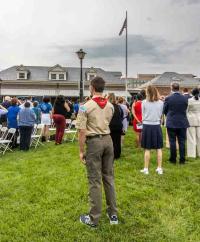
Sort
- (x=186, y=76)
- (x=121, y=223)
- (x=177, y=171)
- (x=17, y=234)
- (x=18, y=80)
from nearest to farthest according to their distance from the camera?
(x=17, y=234) < (x=121, y=223) < (x=177, y=171) < (x=18, y=80) < (x=186, y=76)

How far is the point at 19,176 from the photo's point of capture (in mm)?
9461

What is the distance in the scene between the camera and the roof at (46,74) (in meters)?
56.4

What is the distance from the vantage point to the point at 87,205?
6.80m

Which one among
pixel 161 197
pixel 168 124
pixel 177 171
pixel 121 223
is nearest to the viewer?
pixel 121 223

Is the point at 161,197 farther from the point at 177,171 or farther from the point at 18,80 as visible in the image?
the point at 18,80

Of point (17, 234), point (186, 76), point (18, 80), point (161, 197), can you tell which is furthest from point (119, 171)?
point (186, 76)

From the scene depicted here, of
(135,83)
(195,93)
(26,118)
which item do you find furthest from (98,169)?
(135,83)

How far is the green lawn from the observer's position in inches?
220

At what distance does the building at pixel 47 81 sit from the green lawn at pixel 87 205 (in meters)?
44.0

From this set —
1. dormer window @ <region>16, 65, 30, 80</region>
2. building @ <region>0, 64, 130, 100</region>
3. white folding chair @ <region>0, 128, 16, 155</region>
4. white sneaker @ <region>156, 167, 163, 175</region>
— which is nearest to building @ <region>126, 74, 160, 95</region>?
building @ <region>0, 64, 130, 100</region>

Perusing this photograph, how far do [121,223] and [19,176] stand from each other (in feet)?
13.6

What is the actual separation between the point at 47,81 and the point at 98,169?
166ft

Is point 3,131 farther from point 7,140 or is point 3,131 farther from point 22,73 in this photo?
point 22,73

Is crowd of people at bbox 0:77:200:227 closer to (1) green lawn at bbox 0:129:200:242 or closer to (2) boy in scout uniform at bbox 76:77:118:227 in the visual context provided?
(2) boy in scout uniform at bbox 76:77:118:227
